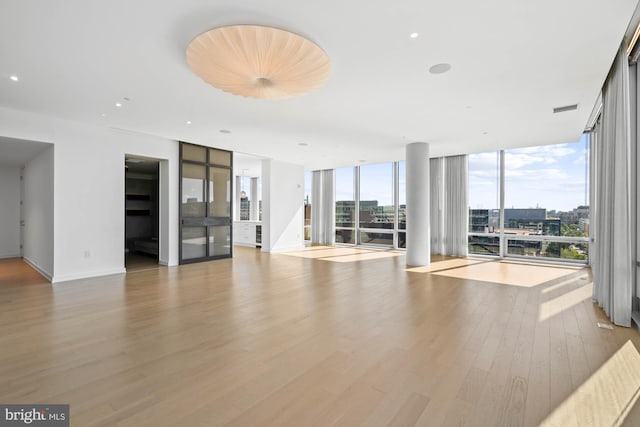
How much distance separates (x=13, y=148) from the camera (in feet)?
20.3

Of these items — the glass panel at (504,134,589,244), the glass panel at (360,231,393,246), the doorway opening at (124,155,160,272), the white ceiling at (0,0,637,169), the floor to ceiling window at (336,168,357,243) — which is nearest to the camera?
the white ceiling at (0,0,637,169)

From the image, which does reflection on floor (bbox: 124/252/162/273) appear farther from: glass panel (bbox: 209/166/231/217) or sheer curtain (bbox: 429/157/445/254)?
sheer curtain (bbox: 429/157/445/254)

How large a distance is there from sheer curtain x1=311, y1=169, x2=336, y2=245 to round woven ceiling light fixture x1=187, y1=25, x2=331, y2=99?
896 cm

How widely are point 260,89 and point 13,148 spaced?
6.22 metres

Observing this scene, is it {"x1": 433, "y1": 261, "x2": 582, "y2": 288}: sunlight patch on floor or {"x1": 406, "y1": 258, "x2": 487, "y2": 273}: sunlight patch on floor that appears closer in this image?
{"x1": 433, "y1": 261, "x2": 582, "y2": 288}: sunlight patch on floor

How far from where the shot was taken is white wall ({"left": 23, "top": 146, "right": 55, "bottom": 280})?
19.2 ft

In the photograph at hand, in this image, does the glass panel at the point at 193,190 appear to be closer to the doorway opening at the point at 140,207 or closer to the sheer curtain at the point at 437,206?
the doorway opening at the point at 140,207

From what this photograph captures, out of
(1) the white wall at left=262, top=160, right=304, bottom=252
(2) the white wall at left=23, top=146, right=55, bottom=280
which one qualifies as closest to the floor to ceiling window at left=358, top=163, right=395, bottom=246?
(1) the white wall at left=262, top=160, right=304, bottom=252

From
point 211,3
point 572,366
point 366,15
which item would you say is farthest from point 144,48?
point 572,366

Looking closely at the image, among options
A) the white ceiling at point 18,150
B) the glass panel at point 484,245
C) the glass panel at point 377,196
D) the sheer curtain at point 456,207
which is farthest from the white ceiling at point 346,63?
the glass panel at point 377,196

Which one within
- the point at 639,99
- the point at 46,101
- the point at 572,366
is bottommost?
the point at 572,366

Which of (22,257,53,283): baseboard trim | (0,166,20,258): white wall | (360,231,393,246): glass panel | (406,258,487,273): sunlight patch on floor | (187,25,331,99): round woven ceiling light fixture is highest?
(187,25,331,99): round woven ceiling light fixture

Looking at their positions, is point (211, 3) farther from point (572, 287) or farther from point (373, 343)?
point (572, 287)

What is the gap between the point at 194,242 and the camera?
796 cm
